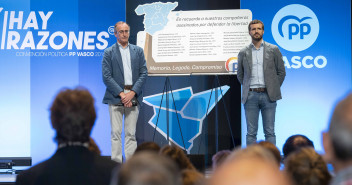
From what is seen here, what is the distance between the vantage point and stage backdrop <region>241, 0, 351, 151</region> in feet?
23.1

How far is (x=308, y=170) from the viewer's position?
6.55 feet

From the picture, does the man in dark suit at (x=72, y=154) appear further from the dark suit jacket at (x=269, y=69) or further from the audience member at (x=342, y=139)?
the dark suit jacket at (x=269, y=69)

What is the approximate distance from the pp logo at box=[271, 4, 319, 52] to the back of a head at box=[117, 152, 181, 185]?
6.16 metres

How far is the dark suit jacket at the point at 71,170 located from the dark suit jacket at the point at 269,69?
3.79 metres

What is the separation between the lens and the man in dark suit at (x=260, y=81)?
5.71 m

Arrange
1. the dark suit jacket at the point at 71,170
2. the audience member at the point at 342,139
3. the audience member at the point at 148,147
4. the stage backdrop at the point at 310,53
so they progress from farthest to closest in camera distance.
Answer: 1. the stage backdrop at the point at 310,53
2. the audience member at the point at 148,147
3. the dark suit jacket at the point at 71,170
4. the audience member at the point at 342,139

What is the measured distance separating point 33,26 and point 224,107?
9.97 ft

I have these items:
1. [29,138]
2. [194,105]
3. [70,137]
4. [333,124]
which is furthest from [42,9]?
[333,124]

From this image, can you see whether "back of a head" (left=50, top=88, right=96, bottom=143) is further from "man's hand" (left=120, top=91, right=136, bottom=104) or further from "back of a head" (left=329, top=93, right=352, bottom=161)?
"man's hand" (left=120, top=91, right=136, bottom=104)

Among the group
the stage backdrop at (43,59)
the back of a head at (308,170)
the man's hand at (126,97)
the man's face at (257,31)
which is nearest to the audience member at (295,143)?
the back of a head at (308,170)

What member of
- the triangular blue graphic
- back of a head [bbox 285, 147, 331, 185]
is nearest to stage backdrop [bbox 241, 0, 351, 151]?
the triangular blue graphic

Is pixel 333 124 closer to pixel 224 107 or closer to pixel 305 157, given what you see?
pixel 305 157

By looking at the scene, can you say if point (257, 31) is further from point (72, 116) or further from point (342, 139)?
point (342, 139)

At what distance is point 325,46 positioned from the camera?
23.2 ft
